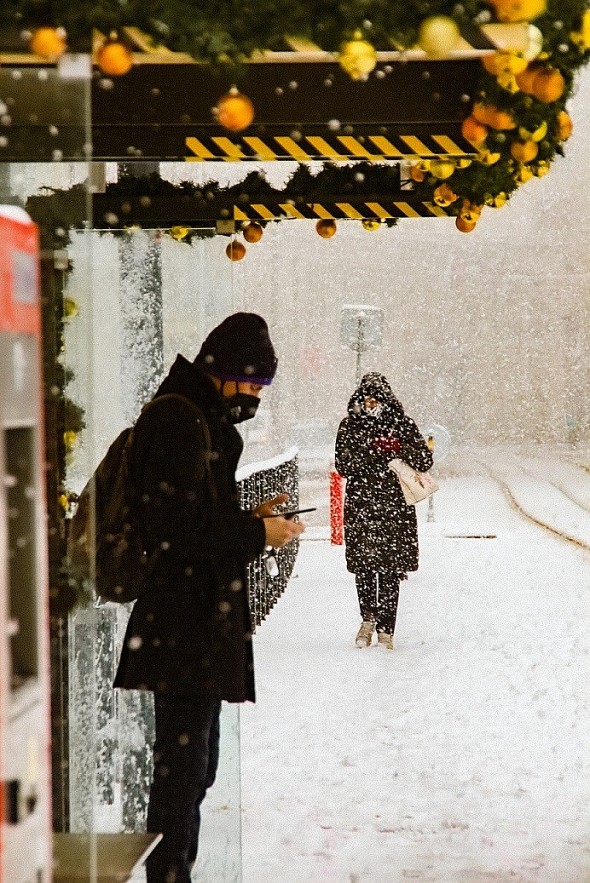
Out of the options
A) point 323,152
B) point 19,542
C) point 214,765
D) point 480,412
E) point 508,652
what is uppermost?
point 323,152

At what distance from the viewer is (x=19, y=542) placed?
6.38 feet

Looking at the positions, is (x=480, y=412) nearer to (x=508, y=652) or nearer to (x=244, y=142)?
(x=508, y=652)

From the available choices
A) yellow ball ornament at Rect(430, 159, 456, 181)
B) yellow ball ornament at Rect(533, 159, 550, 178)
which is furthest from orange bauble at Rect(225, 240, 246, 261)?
yellow ball ornament at Rect(533, 159, 550, 178)

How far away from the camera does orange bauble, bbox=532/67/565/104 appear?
313 centimetres

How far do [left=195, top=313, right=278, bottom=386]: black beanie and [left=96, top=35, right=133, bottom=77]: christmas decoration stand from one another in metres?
1.04

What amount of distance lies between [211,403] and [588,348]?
55798 millimetres

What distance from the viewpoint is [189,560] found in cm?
357

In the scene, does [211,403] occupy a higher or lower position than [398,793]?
higher

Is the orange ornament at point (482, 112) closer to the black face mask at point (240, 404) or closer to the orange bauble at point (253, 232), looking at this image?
the black face mask at point (240, 404)

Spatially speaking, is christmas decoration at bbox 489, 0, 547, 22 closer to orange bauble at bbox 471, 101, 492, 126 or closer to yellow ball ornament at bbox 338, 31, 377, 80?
yellow ball ornament at bbox 338, 31, 377, 80

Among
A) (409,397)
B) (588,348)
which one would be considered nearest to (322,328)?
(409,397)

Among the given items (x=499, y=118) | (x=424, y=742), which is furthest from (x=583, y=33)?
(x=424, y=742)

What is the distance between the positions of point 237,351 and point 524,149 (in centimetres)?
101

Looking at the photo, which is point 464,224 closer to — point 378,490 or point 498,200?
point 498,200
